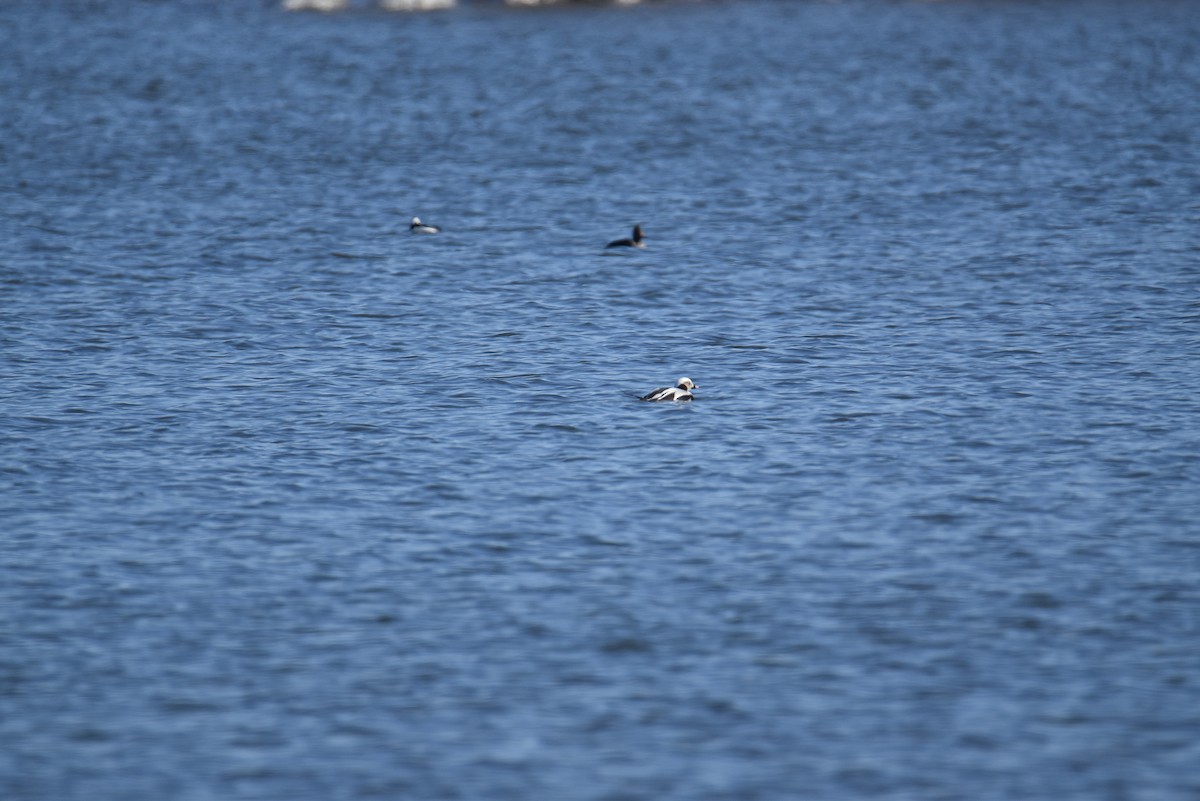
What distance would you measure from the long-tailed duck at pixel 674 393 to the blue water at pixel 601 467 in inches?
7.2

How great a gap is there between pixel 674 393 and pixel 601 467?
3.41m

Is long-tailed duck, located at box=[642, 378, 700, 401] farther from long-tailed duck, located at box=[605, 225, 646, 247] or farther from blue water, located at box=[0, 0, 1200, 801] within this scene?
long-tailed duck, located at box=[605, 225, 646, 247]

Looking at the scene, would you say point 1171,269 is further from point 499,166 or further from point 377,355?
point 499,166

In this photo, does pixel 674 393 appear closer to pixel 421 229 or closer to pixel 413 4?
pixel 421 229

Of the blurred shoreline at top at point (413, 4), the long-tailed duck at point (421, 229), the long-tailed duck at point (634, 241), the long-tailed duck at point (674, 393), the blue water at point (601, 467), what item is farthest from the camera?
the blurred shoreline at top at point (413, 4)

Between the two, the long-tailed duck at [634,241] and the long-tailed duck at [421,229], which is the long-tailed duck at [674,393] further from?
the long-tailed duck at [421,229]

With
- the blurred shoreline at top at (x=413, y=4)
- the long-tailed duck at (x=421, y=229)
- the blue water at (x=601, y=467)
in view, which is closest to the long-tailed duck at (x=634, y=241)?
the blue water at (x=601, y=467)

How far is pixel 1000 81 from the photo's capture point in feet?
200

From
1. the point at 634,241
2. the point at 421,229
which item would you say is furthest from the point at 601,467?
the point at 421,229

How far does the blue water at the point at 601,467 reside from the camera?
1446 centimetres

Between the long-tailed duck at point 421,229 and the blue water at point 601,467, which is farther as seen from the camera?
the long-tailed duck at point 421,229

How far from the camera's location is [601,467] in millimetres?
21859

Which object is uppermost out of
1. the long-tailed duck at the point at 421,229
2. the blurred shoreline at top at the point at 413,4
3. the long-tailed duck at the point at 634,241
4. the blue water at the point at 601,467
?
the blurred shoreline at top at the point at 413,4

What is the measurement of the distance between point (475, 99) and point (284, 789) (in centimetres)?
4739
